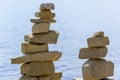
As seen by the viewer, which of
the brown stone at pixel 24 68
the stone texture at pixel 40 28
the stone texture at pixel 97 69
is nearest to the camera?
the stone texture at pixel 97 69

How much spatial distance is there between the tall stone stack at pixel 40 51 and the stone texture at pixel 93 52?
0.74 m

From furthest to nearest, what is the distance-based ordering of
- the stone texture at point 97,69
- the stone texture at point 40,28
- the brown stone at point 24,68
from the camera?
the brown stone at point 24,68, the stone texture at point 40,28, the stone texture at point 97,69

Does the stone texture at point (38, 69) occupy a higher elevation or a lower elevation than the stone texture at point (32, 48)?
lower

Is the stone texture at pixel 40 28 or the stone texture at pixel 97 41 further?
the stone texture at pixel 40 28

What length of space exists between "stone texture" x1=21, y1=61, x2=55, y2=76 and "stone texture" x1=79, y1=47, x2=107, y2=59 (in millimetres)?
958

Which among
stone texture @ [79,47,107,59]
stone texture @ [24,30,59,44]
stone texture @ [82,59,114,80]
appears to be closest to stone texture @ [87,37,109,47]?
stone texture @ [79,47,107,59]

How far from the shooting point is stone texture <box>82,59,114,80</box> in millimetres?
10922

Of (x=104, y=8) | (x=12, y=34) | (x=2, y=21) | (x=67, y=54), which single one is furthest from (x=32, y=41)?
(x=104, y=8)

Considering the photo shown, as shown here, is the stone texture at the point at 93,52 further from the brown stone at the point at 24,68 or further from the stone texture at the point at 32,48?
the brown stone at the point at 24,68

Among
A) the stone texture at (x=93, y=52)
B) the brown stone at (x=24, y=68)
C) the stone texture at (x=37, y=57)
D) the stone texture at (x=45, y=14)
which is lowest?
the brown stone at (x=24, y=68)

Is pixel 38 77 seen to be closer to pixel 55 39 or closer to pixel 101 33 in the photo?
pixel 55 39

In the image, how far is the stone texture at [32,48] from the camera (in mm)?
11320

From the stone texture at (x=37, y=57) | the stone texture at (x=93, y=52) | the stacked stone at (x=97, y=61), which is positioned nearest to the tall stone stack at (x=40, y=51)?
the stone texture at (x=37, y=57)

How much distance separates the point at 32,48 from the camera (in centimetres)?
1141
